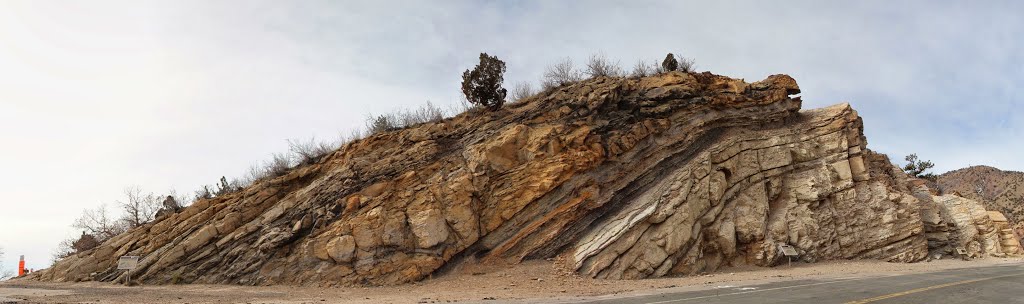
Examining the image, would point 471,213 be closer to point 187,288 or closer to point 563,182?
point 563,182

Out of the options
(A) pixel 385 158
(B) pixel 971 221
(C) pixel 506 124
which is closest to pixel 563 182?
(C) pixel 506 124

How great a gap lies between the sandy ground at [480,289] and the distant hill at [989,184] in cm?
6533

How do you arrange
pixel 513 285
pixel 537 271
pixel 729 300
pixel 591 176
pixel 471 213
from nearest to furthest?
pixel 729 300, pixel 513 285, pixel 537 271, pixel 471 213, pixel 591 176

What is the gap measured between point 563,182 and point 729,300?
10380 millimetres

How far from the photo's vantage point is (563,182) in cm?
2253

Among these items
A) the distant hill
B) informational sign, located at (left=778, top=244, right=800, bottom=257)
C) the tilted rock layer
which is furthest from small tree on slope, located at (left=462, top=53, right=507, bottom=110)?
the distant hill

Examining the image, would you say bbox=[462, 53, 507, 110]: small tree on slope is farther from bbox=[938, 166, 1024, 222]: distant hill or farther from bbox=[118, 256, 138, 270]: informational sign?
bbox=[938, 166, 1024, 222]: distant hill

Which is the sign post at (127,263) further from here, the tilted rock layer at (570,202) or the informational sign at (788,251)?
the informational sign at (788,251)

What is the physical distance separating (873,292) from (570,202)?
36.4 feet

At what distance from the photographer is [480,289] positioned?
704 inches

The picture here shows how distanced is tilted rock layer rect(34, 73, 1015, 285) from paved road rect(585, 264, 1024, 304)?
5178 millimetres

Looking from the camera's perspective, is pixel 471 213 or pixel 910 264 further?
pixel 910 264

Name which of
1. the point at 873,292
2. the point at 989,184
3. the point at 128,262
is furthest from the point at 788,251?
the point at 989,184

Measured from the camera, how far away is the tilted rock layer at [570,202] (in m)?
20.6
